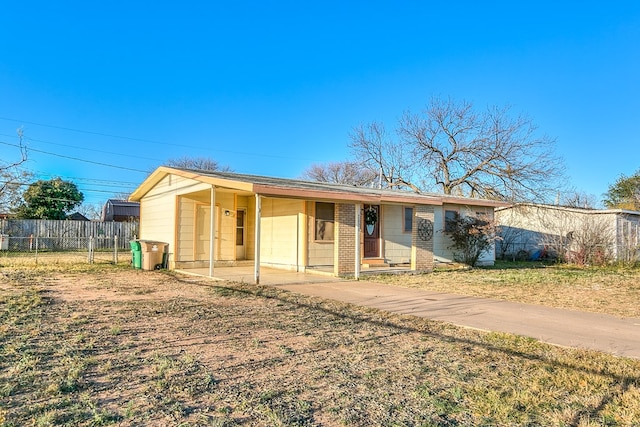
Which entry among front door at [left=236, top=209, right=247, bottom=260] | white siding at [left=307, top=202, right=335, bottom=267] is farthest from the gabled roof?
front door at [left=236, top=209, right=247, bottom=260]

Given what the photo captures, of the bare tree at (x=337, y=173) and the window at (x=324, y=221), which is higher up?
the bare tree at (x=337, y=173)

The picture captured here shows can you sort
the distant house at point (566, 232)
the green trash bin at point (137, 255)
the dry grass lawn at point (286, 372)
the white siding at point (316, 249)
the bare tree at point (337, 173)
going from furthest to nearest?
the bare tree at point (337, 173) → the distant house at point (566, 232) → the green trash bin at point (137, 255) → the white siding at point (316, 249) → the dry grass lawn at point (286, 372)

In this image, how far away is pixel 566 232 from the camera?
19.6 metres

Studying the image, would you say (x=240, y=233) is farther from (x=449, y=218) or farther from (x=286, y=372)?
(x=286, y=372)

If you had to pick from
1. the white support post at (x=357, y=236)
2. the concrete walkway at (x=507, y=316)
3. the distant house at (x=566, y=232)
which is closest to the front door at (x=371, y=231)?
the white support post at (x=357, y=236)

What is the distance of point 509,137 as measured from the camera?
88.0 ft

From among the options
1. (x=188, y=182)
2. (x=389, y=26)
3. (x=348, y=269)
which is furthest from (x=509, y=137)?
(x=188, y=182)

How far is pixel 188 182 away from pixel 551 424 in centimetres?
1166

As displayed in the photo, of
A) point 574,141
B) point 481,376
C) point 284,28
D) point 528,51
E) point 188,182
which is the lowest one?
point 481,376

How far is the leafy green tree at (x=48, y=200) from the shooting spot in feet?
98.9

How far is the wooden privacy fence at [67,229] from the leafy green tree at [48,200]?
4.65m

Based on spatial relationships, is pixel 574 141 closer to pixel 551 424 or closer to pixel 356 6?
pixel 356 6

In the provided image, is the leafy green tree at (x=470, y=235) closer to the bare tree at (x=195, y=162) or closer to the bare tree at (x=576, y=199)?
the bare tree at (x=576, y=199)

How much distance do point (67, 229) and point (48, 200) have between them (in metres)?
7.27
